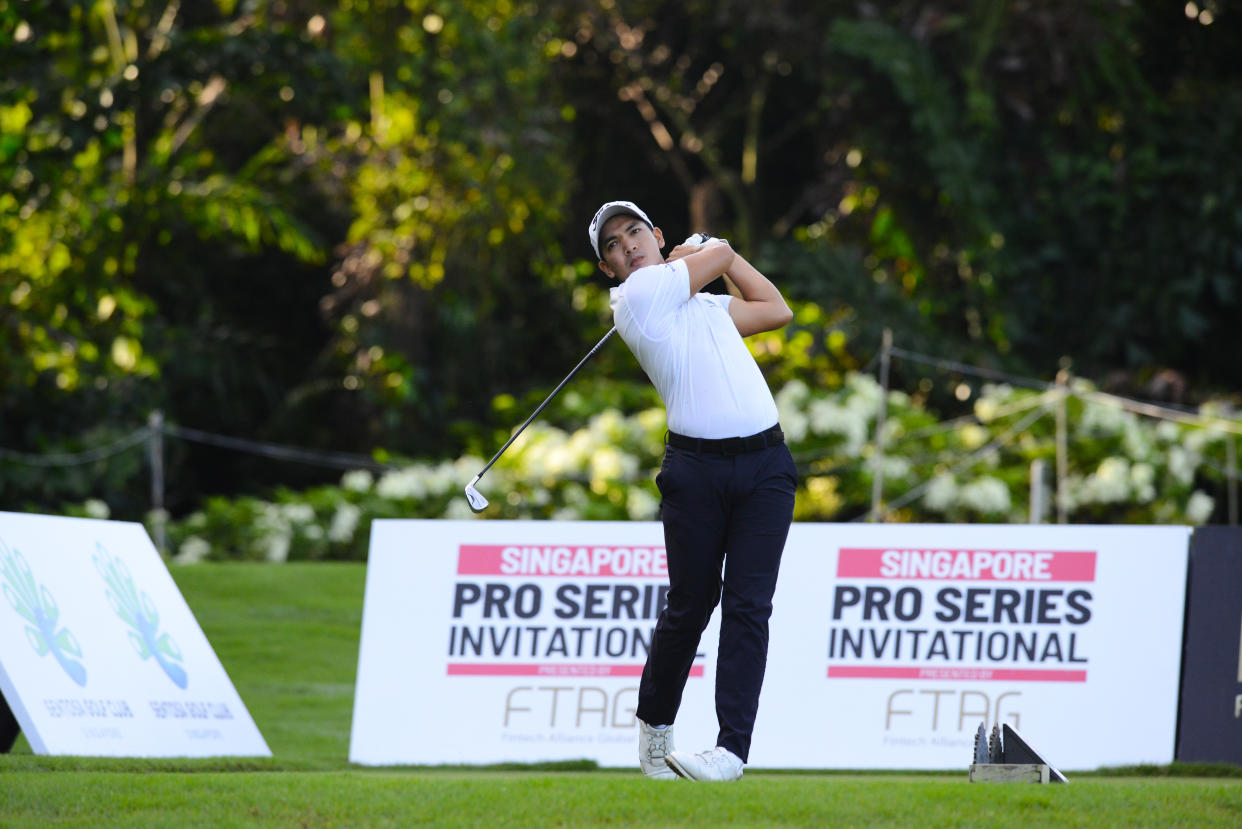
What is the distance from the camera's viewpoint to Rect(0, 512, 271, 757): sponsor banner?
20.1ft

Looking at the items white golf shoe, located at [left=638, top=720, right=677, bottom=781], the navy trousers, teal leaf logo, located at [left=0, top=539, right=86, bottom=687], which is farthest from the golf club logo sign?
teal leaf logo, located at [left=0, top=539, right=86, bottom=687]

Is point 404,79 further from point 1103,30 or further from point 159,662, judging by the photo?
point 159,662

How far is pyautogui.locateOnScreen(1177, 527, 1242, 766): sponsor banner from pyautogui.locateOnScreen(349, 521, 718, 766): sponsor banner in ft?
6.47

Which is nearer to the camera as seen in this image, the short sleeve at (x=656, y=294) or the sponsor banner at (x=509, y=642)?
the short sleeve at (x=656, y=294)

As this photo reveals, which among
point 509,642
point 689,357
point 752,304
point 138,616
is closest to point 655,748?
point 689,357

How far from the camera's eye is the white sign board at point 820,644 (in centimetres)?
682

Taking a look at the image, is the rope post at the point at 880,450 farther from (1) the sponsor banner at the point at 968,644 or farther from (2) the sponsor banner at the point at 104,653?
(2) the sponsor banner at the point at 104,653

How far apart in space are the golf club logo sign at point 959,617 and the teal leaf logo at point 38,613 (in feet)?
10.2

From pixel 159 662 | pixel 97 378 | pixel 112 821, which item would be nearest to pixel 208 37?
pixel 97 378

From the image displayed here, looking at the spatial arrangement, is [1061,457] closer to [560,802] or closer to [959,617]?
[959,617]

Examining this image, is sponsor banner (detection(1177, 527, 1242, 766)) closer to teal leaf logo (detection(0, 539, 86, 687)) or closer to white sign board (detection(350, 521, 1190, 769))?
white sign board (detection(350, 521, 1190, 769))

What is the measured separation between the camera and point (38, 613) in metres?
6.29

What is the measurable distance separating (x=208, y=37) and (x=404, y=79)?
2.11 metres

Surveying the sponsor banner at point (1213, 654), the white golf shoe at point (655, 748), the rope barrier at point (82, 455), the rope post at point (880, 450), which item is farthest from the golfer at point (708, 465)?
the rope barrier at point (82, 455)
